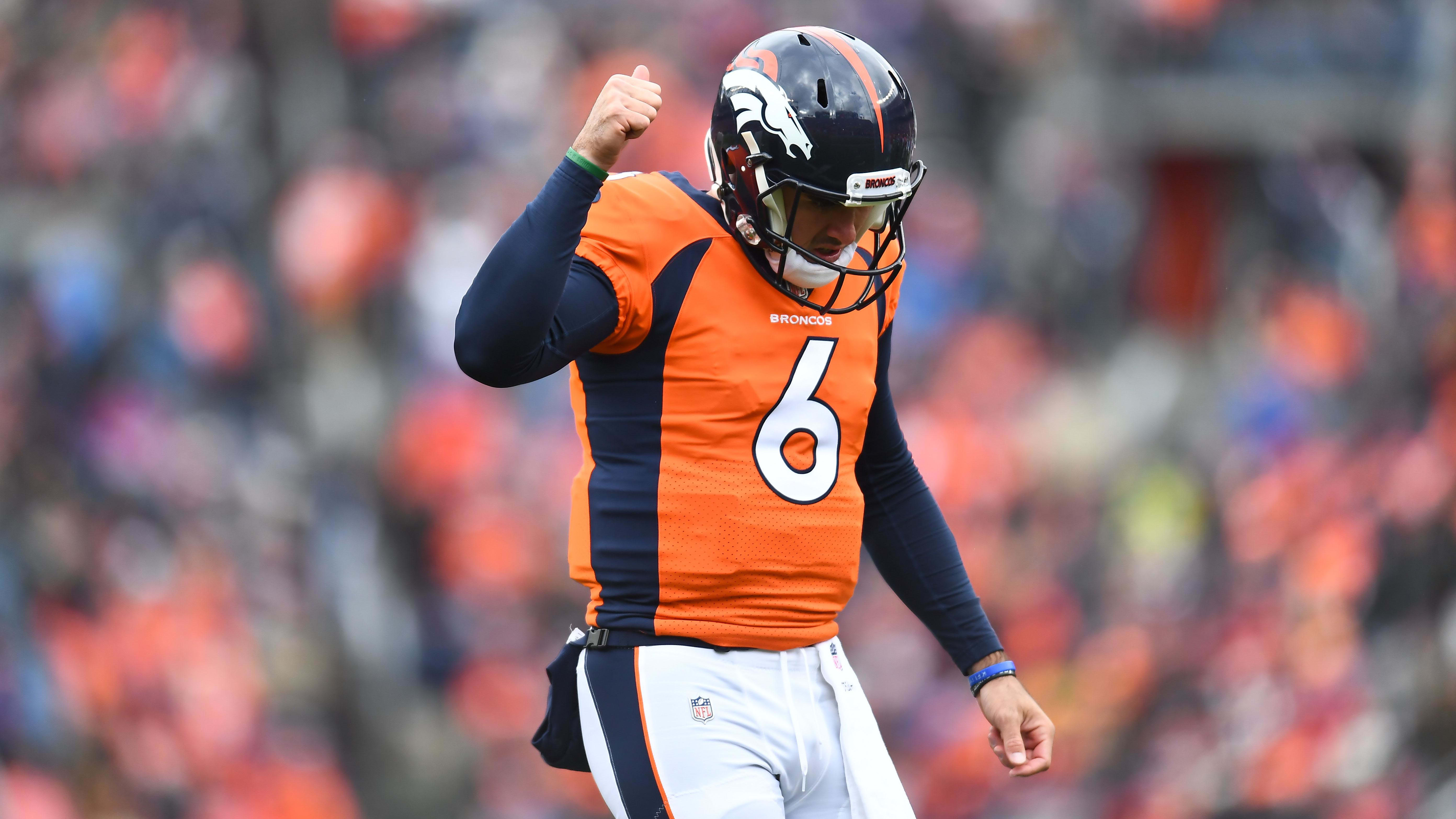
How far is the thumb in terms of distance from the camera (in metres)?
2.72

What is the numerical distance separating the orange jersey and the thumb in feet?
1.50

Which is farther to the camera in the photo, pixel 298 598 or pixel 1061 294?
pixel 1061 294

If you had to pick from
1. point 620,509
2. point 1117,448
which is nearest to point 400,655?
point 1117,448

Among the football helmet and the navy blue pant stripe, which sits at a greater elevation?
the football helmet

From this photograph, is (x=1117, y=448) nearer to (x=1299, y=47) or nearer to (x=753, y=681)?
(x=1299, y=47)

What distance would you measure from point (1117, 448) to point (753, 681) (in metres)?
5.84

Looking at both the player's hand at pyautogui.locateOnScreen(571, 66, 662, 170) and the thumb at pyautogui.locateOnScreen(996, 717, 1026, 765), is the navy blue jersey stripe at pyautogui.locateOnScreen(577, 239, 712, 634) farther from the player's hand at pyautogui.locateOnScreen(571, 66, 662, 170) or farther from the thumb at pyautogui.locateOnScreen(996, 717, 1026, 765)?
the thumb at pyautogui.locateOnScreen(996, 717, 1026, 765)

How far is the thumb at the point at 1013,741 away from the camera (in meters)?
2.72

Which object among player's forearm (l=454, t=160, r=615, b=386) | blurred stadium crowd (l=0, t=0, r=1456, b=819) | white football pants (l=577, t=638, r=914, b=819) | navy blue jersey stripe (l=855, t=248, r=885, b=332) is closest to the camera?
player's forearm (l=454, t=160, r=615, b=386)

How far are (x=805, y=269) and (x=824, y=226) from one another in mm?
83

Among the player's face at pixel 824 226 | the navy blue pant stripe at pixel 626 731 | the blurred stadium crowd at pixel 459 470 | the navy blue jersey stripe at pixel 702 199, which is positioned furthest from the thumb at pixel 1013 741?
the blurred stadium crowd at pixel 459 470

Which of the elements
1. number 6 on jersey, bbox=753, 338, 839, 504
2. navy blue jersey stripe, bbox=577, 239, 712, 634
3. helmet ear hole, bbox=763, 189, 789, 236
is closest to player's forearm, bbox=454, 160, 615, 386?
navy blue jersey stripe, bbox=577, 239, 712, 634

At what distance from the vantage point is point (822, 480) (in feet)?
8.37

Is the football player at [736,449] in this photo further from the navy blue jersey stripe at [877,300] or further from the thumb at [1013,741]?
the thumb at [1013,741]
